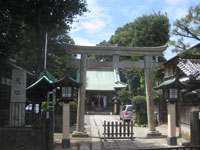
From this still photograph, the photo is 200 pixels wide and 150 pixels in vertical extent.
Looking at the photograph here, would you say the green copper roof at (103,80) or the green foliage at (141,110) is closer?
the green foliage at (141,110)

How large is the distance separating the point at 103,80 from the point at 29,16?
30.5 metres

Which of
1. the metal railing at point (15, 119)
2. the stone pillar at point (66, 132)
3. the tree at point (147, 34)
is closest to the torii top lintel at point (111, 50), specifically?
the stone pillar at point (66, 132)

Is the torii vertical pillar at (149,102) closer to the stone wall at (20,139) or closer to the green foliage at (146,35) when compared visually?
the stone wall at (20,139)

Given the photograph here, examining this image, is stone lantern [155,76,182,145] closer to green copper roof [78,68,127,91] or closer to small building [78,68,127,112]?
small building [78,68,127,112]

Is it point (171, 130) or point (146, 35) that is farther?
point (146, 35)

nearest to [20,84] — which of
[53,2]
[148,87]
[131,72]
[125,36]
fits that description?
[53,2]

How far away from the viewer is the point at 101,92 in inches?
1519

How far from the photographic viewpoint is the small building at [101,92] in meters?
37.6

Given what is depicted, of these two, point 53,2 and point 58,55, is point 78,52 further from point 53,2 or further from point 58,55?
point 58,55

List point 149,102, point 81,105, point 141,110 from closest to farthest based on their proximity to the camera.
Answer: point 81,105 → point 149,102 → point 141,110

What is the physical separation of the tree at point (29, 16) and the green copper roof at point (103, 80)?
26.6m

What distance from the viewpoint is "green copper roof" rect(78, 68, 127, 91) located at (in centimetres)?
3788

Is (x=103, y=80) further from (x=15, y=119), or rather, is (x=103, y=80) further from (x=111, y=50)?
(x=15, y=119)

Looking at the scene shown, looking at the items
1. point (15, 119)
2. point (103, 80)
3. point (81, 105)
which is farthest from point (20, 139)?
point (103, 80)
